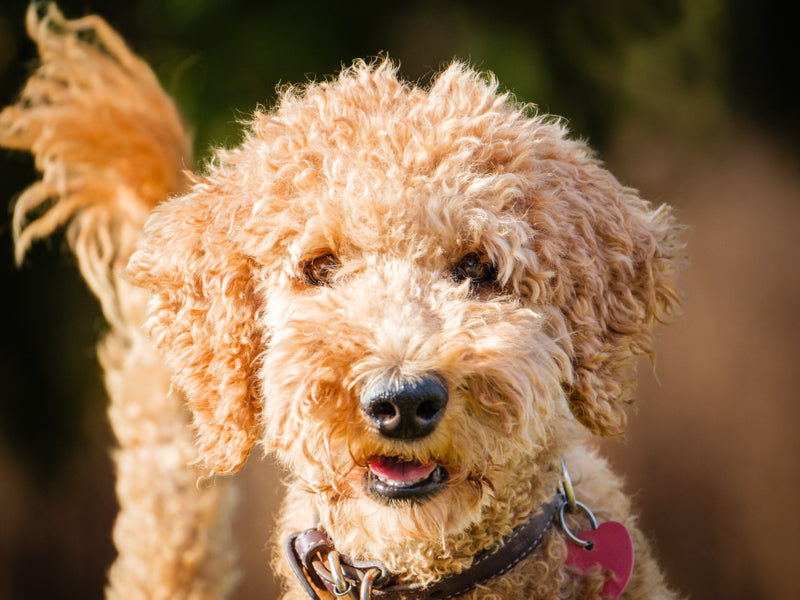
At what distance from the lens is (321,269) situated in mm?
1812

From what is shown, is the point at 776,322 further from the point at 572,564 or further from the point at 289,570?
the point at 289,570

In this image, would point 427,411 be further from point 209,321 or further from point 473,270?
point 209,321

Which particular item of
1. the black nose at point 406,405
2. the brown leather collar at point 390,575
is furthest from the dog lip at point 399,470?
the brown leather collar at point 390,575

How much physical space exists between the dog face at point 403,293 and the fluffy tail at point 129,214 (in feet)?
2.17

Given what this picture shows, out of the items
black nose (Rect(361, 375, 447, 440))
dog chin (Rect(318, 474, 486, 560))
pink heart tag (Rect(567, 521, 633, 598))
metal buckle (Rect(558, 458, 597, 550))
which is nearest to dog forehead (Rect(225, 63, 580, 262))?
black nose (Rect(361, 375, 447, 440))

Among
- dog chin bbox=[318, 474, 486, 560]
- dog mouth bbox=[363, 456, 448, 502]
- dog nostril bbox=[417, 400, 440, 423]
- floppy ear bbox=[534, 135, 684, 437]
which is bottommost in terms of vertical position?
dog chin bbox=[318, 474, 486, 560]

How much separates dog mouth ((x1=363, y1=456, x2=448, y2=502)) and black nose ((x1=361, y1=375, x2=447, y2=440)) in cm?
14

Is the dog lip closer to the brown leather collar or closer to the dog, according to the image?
the dog

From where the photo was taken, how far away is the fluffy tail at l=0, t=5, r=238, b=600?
262cm

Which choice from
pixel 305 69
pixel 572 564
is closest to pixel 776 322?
pixel 572 564

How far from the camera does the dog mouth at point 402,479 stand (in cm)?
159

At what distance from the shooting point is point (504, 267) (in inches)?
67.0

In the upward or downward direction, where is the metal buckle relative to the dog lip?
downward

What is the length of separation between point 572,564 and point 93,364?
229 cm
